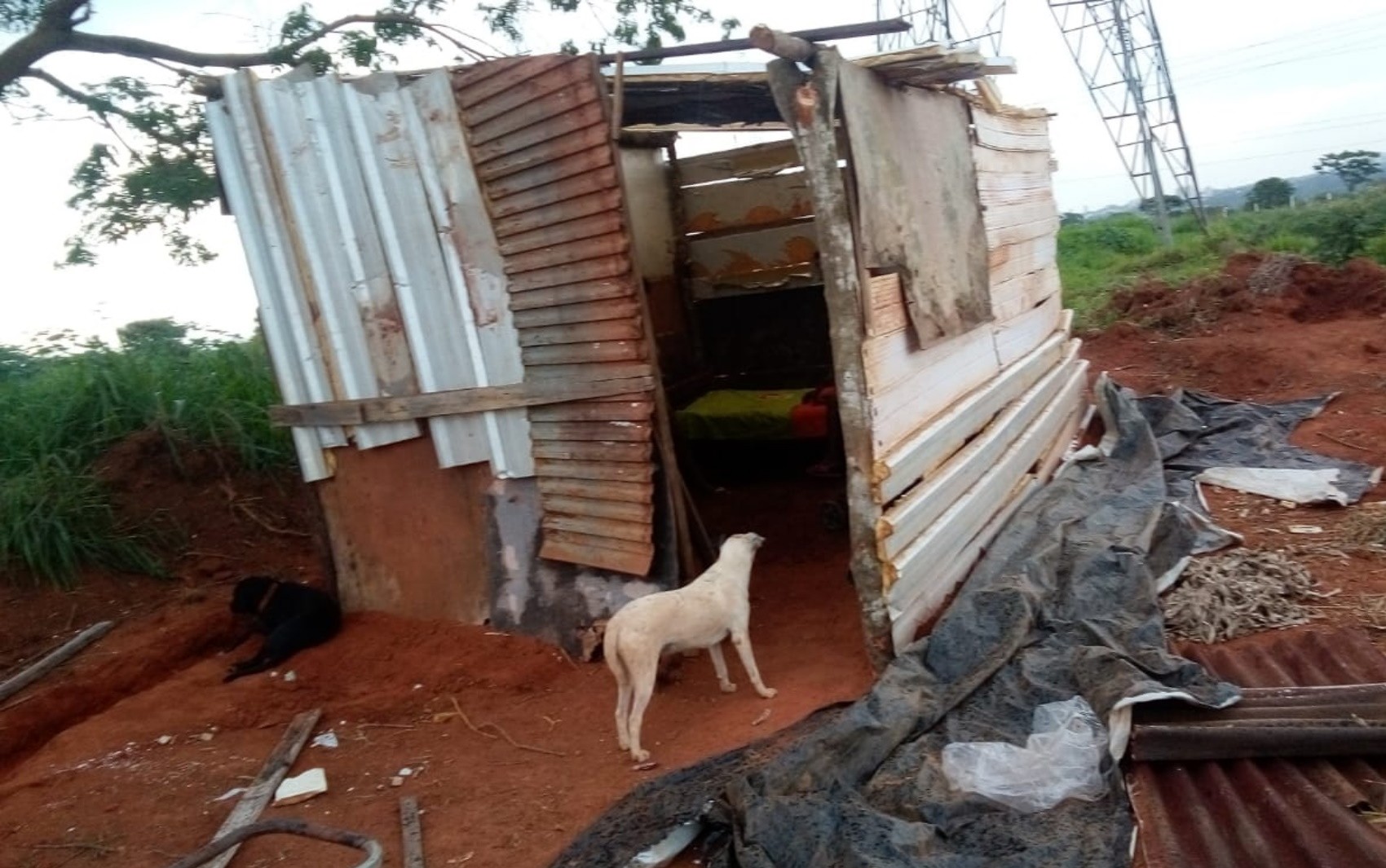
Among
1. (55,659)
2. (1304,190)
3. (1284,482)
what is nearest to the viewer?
(55,659)

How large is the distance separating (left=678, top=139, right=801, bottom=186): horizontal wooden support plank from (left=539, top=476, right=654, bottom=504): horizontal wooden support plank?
4143 mm

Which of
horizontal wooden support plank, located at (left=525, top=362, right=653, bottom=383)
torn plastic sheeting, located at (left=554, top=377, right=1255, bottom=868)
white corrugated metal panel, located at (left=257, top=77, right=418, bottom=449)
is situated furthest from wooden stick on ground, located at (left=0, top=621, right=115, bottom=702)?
torn plastic sheeting, located at (left=554, top=377, right=1255, bottom=868)

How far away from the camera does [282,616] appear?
597cm

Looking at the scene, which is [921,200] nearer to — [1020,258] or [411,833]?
[1020,258]

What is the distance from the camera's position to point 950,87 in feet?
18.2

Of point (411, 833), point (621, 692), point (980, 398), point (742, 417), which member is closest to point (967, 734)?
point (621, 692)

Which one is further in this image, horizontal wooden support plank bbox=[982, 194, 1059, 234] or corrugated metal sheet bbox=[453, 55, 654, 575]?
horizontal wooden support plank bbox=[982, 194, 1059, 234]

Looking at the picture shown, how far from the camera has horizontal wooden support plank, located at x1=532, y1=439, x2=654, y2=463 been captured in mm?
4973

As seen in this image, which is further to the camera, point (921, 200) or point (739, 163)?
point (739, 163)

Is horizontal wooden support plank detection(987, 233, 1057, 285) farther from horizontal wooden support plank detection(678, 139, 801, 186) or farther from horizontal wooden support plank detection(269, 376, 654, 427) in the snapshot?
horizontal wooden support plank detection(269, 376, 654, 427)

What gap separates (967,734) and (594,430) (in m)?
2.40

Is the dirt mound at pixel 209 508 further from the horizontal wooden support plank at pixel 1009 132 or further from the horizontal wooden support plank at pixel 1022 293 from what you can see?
the horizontal wooden support plank at pixel 1009 132

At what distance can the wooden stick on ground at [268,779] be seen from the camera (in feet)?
13.2

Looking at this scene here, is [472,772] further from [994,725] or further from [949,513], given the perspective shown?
[949,513]
